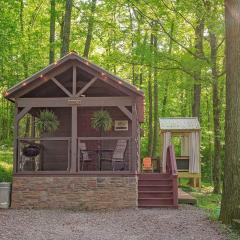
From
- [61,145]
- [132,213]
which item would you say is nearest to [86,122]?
[61,145]

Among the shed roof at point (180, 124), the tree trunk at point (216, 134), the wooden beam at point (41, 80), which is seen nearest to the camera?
the wooden beam at point (41, 80)

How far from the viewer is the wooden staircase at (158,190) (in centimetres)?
1201

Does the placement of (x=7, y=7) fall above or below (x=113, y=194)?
above

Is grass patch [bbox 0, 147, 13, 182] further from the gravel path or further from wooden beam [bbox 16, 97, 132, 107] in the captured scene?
the gravel path

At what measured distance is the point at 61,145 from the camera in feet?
48.2

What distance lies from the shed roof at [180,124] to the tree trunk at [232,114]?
31.8 feet

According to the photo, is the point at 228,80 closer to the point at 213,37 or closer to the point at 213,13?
the point at 213,13

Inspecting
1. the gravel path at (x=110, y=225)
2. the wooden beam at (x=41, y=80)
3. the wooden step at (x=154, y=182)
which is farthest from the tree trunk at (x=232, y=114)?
the wooden beam at (x=41, y=80)

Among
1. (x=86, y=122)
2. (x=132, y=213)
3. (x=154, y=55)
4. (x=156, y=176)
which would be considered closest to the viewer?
(x=132, y=213)

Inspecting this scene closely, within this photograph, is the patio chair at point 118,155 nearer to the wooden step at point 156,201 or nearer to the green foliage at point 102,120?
the green foliage at point 102,120

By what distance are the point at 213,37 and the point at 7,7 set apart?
9.00m

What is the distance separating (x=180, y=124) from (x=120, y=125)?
16.5ft

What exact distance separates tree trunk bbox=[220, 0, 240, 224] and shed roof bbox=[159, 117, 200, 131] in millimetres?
9701

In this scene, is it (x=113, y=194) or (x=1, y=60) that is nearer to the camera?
(x=113, y=194)
